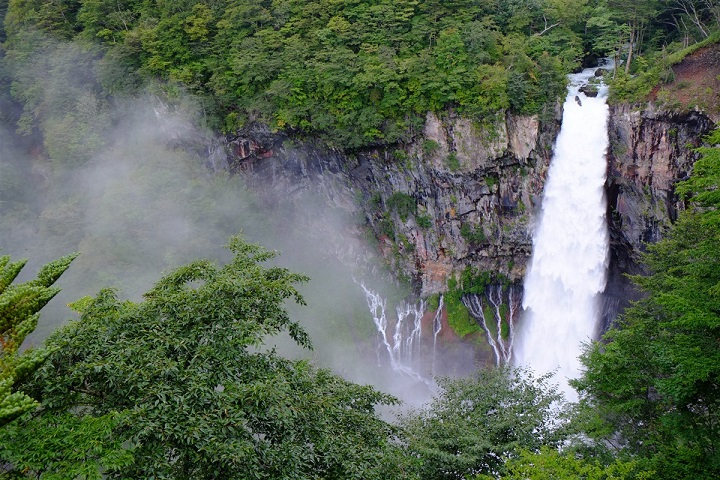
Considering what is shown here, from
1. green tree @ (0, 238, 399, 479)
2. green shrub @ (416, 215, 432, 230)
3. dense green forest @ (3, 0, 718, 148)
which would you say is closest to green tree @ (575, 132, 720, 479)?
green tree @ (0, 238, 399, 479)

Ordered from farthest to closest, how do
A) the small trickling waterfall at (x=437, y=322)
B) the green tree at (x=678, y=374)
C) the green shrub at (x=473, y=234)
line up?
the small trickling waterfall at (x=437, y=322) → the green shrub at (x=473, y=234) → the green tree at (x=678, y=374)

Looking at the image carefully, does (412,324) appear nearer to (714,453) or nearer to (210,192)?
(210,192)

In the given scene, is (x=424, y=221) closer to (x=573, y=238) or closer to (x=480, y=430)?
(x=573, y=238)

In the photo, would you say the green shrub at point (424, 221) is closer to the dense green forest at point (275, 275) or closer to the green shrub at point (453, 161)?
the green shrub at point (453, 161)

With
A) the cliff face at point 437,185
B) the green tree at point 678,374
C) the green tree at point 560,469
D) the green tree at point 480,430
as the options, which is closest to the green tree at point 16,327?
the green tree at point 480,430

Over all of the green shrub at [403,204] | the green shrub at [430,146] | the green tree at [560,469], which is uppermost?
the green shrub at [430,146]

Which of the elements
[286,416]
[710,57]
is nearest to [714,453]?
[286,416]

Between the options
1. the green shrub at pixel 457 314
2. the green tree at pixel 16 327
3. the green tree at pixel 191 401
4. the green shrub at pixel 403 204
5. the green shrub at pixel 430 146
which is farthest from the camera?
the green shrub at pixel 457 314

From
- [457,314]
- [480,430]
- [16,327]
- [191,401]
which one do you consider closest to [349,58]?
[457,314]
